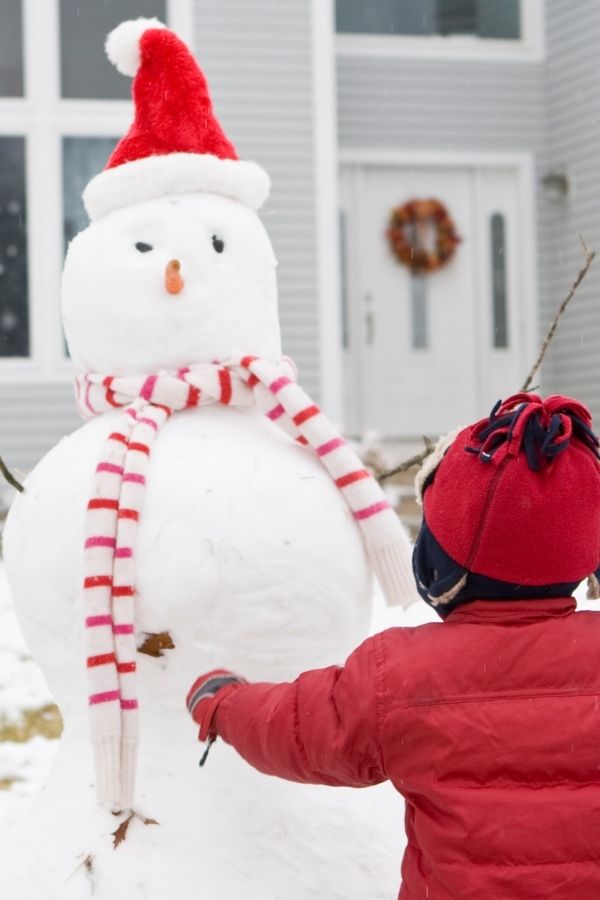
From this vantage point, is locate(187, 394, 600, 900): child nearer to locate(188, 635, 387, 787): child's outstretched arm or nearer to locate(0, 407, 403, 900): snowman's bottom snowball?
locate(188, 635, 387, 787): child's outstretched arm

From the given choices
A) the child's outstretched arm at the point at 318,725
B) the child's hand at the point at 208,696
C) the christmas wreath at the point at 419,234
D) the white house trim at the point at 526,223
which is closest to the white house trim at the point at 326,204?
the christmas wreath at the point at 419,234

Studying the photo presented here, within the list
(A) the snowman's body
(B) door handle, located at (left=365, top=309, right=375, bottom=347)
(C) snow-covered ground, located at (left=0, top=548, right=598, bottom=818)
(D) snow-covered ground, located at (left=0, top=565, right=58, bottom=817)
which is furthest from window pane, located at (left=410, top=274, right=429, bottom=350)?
(A) the snowman's body

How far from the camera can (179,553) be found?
1.94 metres

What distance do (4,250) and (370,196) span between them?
3.03 meters

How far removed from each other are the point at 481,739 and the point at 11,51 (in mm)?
6838

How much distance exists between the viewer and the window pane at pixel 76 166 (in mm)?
7270

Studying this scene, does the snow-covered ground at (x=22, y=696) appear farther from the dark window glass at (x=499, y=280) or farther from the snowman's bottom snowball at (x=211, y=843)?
the dark window glass at (x=499, y=280)

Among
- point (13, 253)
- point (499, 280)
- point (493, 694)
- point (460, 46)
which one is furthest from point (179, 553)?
point (460, 46)

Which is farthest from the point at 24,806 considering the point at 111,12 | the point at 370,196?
the point at 370,196

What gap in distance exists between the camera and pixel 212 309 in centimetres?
218

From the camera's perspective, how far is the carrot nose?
2104 millimetres

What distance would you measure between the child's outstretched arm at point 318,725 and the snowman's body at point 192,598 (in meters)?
0.31

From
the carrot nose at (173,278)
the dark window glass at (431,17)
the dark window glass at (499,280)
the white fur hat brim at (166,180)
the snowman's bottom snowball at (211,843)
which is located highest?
the dark window glass at (431,17)

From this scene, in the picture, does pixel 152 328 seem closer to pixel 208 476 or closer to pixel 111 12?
pixel 208 476
